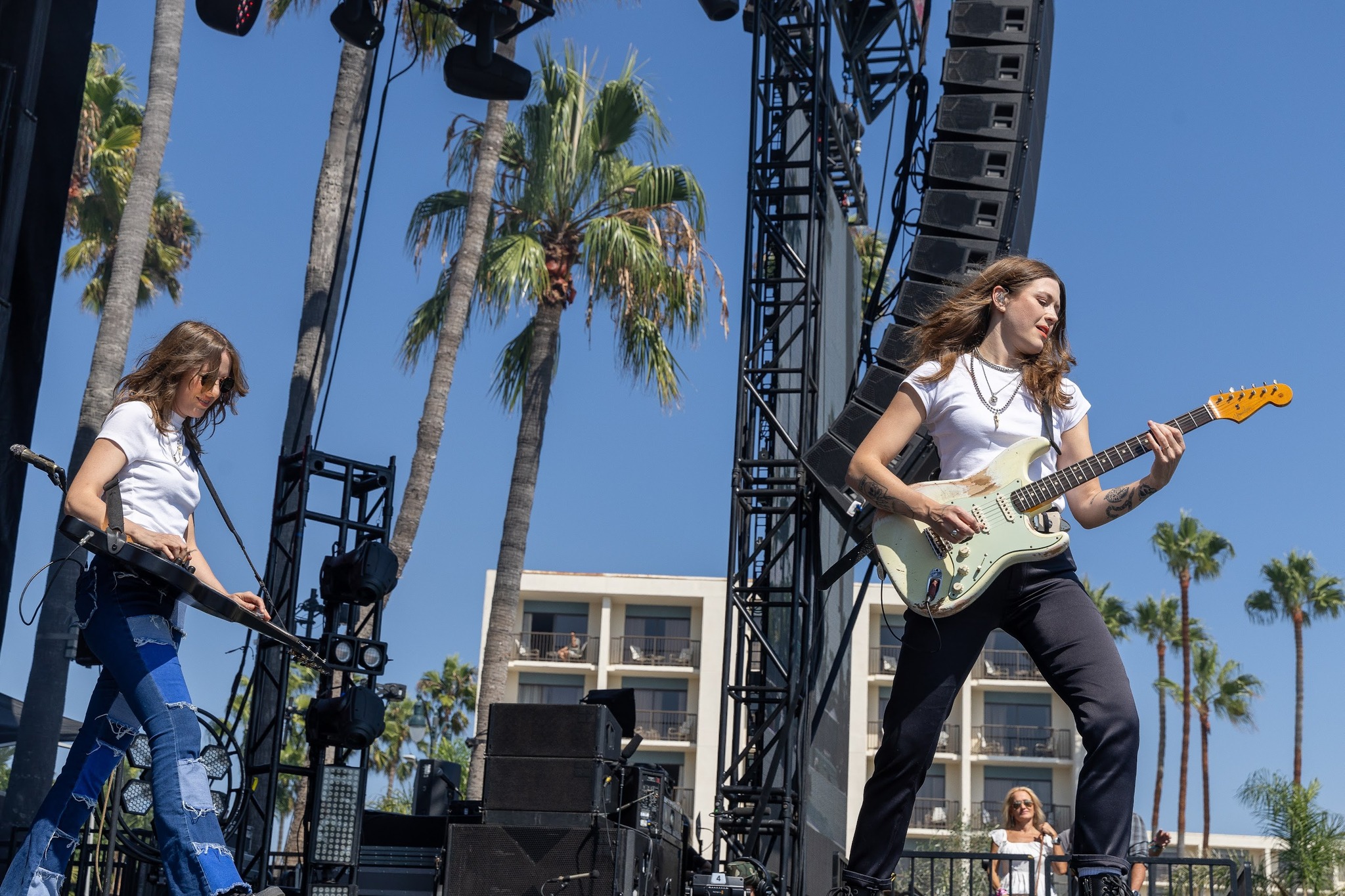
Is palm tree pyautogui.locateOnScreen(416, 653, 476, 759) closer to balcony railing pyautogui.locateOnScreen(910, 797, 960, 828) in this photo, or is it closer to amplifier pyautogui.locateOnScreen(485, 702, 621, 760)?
balcony railing pyautogui.locateOnScreen(910, 797, 960, 828)

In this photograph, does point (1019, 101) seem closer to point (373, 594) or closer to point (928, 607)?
point (373, 594)

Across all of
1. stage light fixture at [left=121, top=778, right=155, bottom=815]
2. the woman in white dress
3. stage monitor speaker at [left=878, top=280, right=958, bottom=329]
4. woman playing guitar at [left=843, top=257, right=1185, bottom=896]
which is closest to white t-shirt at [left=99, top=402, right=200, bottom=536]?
woman playing guitar at [left=843, top=257, right=1185, bottom=896]

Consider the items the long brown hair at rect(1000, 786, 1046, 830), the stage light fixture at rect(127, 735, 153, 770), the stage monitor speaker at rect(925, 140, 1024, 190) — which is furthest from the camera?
the stage monitor speaker at rect(925, 140, 1024, 190)

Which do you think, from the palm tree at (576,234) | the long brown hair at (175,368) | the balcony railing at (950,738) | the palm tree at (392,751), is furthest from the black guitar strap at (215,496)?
the balcony railing at (950,738)

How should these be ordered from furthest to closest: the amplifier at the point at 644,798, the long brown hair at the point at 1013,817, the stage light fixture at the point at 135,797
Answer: the long brown hair at the point at 1013,817, the stage light fixture at the point at 135,797, the amplifier at the point at 644,798

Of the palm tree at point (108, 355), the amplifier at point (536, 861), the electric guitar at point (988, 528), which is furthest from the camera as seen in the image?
the palm tree at point (108, 355)

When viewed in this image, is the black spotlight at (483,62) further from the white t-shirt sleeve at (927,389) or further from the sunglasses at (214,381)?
the white t-shirt sleeve at (927,389)

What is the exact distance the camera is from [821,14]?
35.1 ft

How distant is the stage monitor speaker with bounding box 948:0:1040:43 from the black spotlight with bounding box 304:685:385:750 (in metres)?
6.07

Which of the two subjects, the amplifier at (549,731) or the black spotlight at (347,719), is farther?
the black spotlight at (347,719)

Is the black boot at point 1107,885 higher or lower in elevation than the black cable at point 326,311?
lower

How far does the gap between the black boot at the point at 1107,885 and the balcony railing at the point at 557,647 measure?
45.1m

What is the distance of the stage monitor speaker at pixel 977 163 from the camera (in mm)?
8914

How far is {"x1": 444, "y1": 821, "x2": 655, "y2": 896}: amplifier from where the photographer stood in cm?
656
